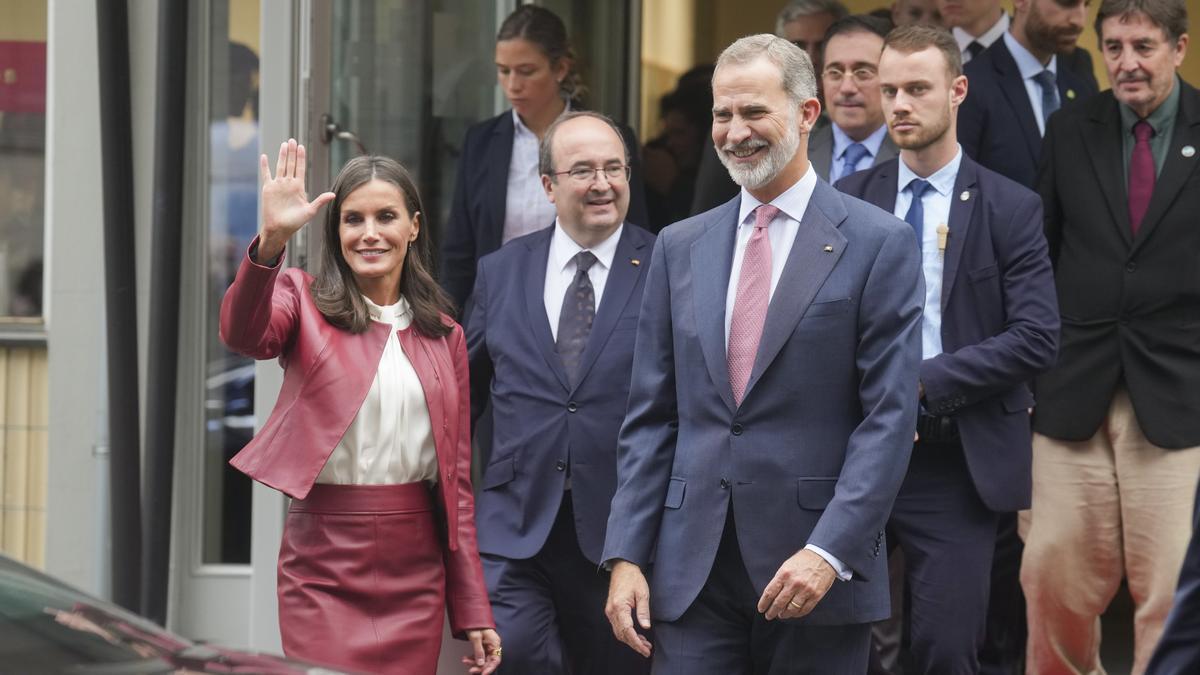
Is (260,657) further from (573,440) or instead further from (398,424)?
(573,440)

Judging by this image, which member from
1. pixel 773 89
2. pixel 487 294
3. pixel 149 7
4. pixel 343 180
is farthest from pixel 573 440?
pixel 149 7

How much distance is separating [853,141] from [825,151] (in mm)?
103

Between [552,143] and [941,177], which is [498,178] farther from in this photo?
[941,177]

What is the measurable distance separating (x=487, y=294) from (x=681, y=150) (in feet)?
10.2

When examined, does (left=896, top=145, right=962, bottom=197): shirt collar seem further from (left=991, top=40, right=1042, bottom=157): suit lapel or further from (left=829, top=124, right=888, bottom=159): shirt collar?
(left=991, top=40, right=1042, bottom=157): suit lapel

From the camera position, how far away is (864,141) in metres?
6.22

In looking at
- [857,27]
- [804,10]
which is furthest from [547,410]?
[804,10]

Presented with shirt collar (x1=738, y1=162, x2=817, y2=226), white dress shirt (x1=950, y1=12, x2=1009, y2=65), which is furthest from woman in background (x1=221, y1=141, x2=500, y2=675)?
white dress shirt (x1=950, y1=12, x2=1009, y2=65)

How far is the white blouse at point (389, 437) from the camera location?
4.69 meters

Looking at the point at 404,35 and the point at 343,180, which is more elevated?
the point at 404,35

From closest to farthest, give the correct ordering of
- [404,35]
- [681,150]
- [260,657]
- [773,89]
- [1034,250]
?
[260,657], [773,89], [1034,250], [404,35], [681,150]

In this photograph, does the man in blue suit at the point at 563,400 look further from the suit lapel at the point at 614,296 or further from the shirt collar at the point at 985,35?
the shirt collar at the point at 985,35

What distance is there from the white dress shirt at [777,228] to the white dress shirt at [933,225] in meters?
1.01

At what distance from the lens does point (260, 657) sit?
341cm
